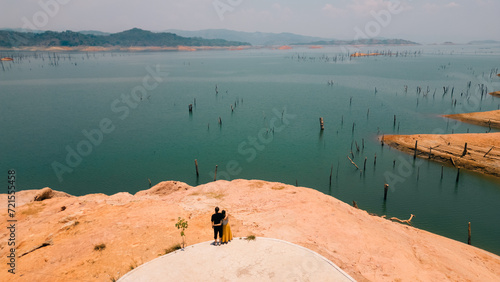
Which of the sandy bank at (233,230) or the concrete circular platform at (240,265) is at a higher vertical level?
the concrete circular platform at (240,265)

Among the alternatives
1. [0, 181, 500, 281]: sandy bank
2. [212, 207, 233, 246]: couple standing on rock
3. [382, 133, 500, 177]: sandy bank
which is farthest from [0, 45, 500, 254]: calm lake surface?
[212, 207, 233, 246]: couple standing on rock

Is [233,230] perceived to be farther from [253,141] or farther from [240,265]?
[253,141]

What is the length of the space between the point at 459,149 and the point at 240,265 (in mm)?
43609

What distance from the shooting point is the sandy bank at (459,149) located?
39969 millimetres

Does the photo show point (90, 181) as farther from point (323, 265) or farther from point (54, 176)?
point (323, 265)

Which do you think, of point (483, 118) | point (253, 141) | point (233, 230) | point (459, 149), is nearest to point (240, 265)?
point (233, 230)

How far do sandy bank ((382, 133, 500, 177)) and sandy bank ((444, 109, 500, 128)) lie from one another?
14.1 m

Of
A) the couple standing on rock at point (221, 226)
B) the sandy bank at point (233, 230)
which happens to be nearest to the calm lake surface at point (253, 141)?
the sandy bank at point (233, 230)

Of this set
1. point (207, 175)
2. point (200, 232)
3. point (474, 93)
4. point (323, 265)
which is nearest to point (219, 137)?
point (207, 175)

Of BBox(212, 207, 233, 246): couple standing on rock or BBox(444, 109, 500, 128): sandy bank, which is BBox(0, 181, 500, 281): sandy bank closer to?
BBox(212, 207, 233, 246): couple standing on rock

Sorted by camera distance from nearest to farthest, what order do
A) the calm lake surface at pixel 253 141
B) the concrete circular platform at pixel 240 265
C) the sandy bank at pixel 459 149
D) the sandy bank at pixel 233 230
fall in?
the concrete circular platform at pixel 240 265 < the sandy bank at pixel 233 230 < the calm lake surface at pixel 253 141 < the sandy bank at pixel 459 149

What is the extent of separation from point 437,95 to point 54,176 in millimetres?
95374

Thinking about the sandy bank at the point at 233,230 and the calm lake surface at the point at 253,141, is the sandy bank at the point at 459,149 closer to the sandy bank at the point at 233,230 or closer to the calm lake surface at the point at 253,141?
the calm lake surface at the point at 253,141

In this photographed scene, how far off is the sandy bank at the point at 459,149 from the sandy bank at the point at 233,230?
71.6ft
